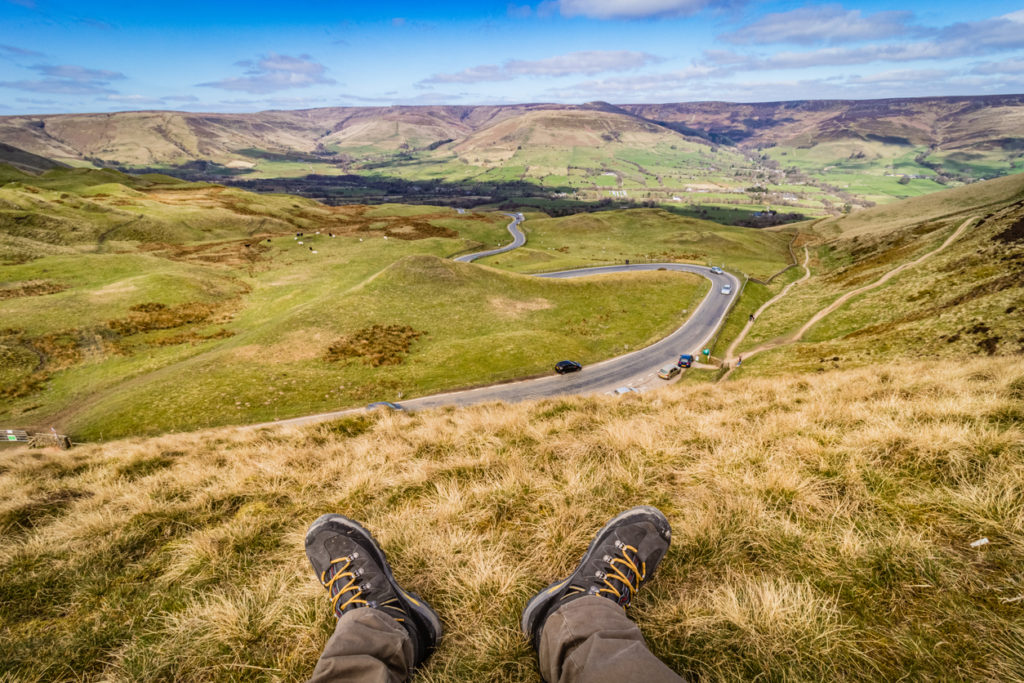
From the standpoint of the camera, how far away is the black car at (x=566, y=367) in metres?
39.7

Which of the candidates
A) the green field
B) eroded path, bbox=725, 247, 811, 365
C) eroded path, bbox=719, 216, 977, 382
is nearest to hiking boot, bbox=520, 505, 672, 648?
eroded path, bbox=719, 216, 977, 382

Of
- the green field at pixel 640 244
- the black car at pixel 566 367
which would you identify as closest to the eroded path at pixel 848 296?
the black car at pixel 566 367

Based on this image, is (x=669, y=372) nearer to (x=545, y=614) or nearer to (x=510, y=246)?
(x=545, y=614)

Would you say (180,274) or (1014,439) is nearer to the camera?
(1014,439)

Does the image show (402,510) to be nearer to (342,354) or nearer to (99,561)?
(99,561)

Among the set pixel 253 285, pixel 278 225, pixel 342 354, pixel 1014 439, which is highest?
pixel 278 225

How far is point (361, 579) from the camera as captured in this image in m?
4.31

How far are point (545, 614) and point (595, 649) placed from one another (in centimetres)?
66

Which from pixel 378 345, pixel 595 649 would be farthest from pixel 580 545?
pixel 378 345

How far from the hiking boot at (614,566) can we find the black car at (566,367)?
3501 cm

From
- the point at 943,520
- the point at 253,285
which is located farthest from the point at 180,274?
the point at 943,520

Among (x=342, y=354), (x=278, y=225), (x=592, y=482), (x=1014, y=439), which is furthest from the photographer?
(x=278, y=225)

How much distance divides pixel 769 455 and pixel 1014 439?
9.92 feet

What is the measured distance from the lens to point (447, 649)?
11.6 ft
